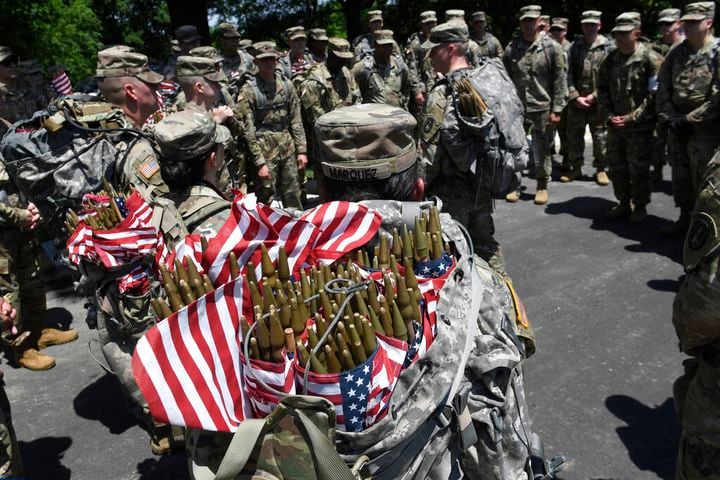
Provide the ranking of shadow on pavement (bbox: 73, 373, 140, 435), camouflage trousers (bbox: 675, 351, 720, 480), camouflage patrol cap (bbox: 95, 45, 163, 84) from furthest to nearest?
shadow on pavement (bbox: 73, 373, 140, 435) → camouflage patrol cap (bbox: 95, 45, 163, 84) → camouflage trousers (bbox: 675, 351, 720, 480)

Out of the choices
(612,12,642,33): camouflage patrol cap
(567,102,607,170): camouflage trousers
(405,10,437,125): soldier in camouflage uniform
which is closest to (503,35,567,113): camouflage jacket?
(567,102,607,170): camouflage trousers

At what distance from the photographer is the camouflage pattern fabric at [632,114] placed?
6.64m

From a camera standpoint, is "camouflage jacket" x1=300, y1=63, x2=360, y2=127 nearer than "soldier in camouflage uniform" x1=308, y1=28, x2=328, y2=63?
Yes

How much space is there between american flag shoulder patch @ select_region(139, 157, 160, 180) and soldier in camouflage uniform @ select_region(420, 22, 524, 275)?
2031 millimetres

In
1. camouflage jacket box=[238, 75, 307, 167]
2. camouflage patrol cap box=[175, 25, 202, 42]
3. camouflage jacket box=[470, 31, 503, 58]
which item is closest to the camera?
camouflage jacket box=[238, 75, 307, 167]

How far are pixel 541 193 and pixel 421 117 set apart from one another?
289cm

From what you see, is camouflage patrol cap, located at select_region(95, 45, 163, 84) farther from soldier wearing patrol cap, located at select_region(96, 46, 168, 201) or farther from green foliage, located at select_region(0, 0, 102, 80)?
green foliage, located at select_region(0, 0, 102, 80)

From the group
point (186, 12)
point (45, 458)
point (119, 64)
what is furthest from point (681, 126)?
point (186, 12)

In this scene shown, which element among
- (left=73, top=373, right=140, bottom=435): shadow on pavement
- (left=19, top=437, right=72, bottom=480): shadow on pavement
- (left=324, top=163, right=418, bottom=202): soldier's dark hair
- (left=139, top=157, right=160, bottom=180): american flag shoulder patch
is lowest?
(left=73, top=373, right=140, bottom=435): shadow on pavement

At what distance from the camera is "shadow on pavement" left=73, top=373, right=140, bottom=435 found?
4.14 meters

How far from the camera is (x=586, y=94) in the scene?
8.57 metres

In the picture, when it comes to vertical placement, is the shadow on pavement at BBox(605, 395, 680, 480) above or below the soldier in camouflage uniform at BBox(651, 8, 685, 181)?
below

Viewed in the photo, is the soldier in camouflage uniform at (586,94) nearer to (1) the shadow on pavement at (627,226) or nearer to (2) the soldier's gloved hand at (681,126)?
(1) the shadow on pavement at (627,226)

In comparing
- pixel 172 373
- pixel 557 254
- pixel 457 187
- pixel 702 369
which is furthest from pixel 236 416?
pixel 557 254
